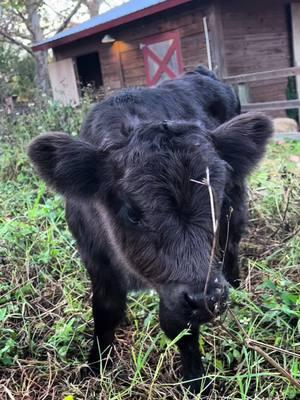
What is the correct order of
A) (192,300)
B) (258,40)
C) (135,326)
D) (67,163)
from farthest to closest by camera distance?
(258,40)
(135,326)
(67,163)
(192,300)

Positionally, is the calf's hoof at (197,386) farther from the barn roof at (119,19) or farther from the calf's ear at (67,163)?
the barn roof at (119,19)

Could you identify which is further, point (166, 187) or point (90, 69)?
point (90, 69)

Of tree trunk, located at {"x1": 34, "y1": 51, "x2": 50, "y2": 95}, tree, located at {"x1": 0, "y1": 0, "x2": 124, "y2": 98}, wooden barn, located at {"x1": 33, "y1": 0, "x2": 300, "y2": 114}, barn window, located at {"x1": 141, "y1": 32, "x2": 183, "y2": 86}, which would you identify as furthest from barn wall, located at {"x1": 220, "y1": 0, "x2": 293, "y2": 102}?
tree trunk, located at {"x1": 34, "y1": 51, "x2": 50, "y2": 95}

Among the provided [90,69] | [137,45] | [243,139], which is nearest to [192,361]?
[243,139]

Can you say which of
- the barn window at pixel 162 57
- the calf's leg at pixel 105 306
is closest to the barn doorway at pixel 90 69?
the barn window at pixel 162 57

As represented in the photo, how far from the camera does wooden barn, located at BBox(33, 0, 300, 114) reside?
34.7 feet

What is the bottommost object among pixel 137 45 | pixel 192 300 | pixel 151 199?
pixel 192 300

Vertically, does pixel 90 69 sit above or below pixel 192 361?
above

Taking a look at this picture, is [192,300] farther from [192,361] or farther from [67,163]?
[67,163]

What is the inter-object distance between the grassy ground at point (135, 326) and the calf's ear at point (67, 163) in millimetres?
911

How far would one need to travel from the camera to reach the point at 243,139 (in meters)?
2.60

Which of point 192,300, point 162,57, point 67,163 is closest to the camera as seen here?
point 192,300

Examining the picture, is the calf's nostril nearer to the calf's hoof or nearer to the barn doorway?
the calf's hoof

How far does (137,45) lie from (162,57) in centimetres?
104
